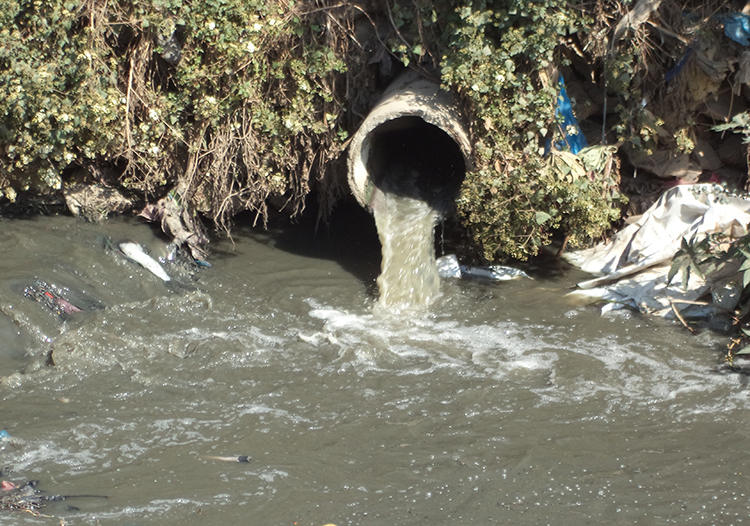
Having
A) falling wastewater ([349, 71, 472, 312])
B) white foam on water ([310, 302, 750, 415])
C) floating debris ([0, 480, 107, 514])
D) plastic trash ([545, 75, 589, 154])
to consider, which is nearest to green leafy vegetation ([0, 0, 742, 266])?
plastic trash ([545, 75, 589, 154])

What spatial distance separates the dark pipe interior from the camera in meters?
7.35

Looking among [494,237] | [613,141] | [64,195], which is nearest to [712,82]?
[613,141]

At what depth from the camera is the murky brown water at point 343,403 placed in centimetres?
390

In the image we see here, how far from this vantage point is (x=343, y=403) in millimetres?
4891

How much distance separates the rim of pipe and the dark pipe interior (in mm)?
366

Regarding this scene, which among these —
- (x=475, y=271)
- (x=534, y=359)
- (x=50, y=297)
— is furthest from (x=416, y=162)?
(x=50, y=297)

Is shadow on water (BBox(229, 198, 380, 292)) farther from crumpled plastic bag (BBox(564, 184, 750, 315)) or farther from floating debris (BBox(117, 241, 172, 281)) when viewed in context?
crumpled plastic bag (BBox(564, 184, 750, 315))

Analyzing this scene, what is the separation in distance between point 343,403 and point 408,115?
2.72 meters

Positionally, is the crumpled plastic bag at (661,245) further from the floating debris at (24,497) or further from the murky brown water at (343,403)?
the floating debris at (24,497)

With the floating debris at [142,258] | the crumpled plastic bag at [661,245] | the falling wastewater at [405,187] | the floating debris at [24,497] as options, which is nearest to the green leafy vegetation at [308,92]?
the falling wastewater at [405,187]

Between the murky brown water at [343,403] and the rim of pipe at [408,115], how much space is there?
1.02m

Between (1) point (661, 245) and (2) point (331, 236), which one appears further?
(2) point (331, 236)

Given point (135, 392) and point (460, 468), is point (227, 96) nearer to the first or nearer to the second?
point (135, 392)

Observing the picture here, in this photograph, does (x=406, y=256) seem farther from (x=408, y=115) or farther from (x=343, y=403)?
(x=343, y=403)
